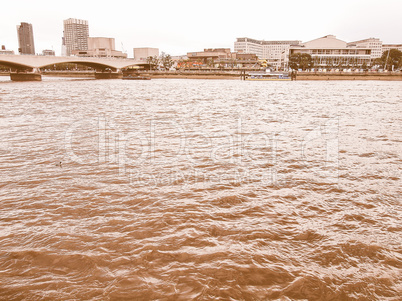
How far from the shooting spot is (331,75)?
272 ft

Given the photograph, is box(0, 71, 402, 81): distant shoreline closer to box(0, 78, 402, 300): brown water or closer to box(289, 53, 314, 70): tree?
box(289, 53, 314, 70): tree

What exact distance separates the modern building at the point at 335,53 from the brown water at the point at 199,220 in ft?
405

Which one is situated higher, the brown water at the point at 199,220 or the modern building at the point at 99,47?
the modern building at the point at 99,47

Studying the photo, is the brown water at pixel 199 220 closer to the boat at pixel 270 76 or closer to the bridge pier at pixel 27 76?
the boat at pixel 270 76

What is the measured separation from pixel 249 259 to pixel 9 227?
148 inches

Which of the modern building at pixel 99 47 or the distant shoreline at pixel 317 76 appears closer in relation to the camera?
the distant shoreline at pixel 317 76

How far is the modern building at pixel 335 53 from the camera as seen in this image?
121181mm

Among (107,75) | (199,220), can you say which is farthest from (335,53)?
(199,220)

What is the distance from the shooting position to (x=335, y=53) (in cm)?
12850

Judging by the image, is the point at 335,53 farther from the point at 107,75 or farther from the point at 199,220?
the point at 199,220

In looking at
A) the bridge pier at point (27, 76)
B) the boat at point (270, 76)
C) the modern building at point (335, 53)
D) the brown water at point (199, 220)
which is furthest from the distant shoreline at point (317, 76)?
the brown water at point (199, 220)

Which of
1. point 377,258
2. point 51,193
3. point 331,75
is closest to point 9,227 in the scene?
point 51,193

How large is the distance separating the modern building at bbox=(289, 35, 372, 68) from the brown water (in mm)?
→ 123550

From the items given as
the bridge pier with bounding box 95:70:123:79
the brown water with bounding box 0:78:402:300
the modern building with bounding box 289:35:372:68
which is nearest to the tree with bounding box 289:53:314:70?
the modern building with bounding box 289:35:372:68
